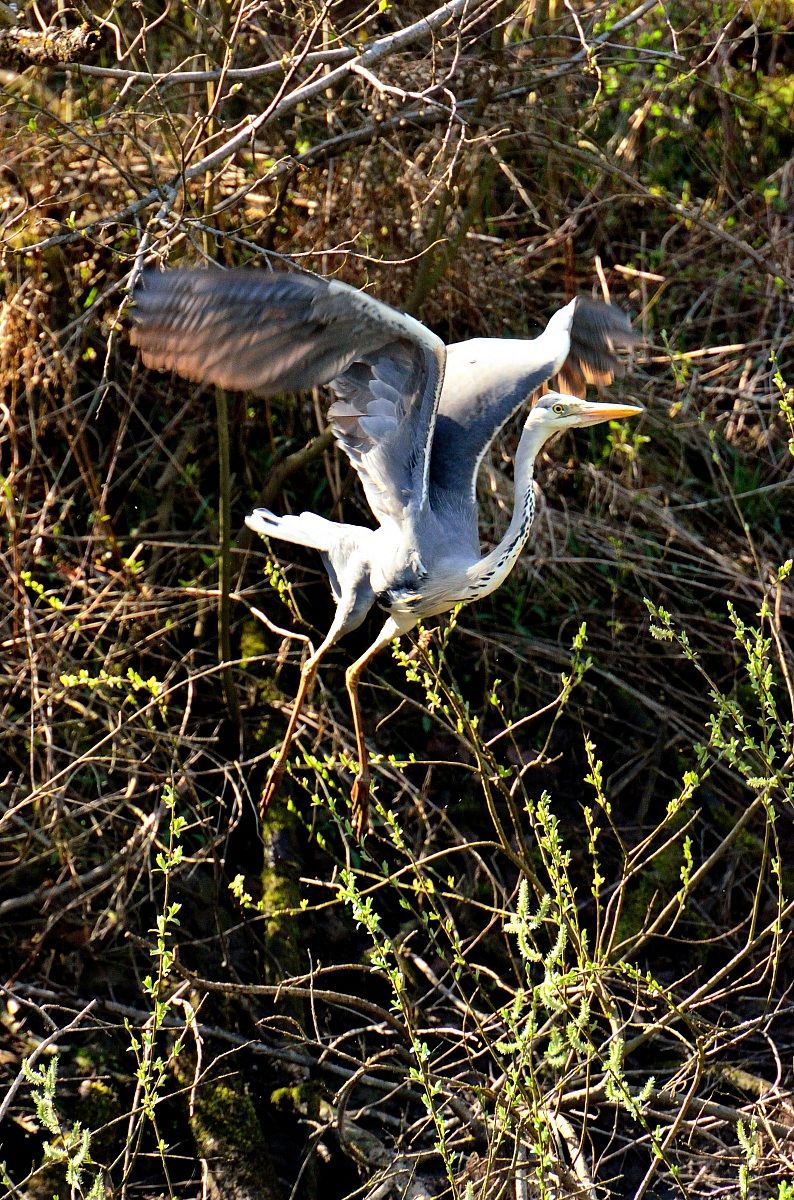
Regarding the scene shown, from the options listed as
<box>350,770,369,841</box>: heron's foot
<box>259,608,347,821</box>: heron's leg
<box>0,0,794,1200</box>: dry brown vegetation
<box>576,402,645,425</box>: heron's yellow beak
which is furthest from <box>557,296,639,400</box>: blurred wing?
<box>350,770,369,841</box>: heron's foot

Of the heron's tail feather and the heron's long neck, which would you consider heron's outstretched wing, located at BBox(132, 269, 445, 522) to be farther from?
the heron's tail feather

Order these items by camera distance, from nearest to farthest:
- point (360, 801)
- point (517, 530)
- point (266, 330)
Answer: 1. point (266, 330)
2. point (517, 530)
3. point (360, 801)

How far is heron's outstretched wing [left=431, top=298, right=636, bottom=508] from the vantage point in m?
3.93

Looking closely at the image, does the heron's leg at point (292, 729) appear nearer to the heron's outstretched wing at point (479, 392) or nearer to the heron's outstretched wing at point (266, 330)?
the heron's outstretched wing at point (479, 392)

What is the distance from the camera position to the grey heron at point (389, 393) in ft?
11.0

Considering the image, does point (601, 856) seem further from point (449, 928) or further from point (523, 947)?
point (523, 947)

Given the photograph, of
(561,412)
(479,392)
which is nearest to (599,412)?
(561,412)

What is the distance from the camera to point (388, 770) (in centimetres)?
487

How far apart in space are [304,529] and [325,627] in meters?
1.22

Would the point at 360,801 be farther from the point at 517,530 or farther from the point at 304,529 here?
the point at 517,530

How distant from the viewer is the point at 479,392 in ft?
13.0

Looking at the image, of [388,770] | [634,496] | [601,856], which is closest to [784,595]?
[634,496]

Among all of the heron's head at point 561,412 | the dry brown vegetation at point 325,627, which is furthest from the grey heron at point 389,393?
the dry brown vegetation at point 325,627

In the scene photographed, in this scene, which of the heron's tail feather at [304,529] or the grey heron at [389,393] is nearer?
the grey heron at [389,393]
